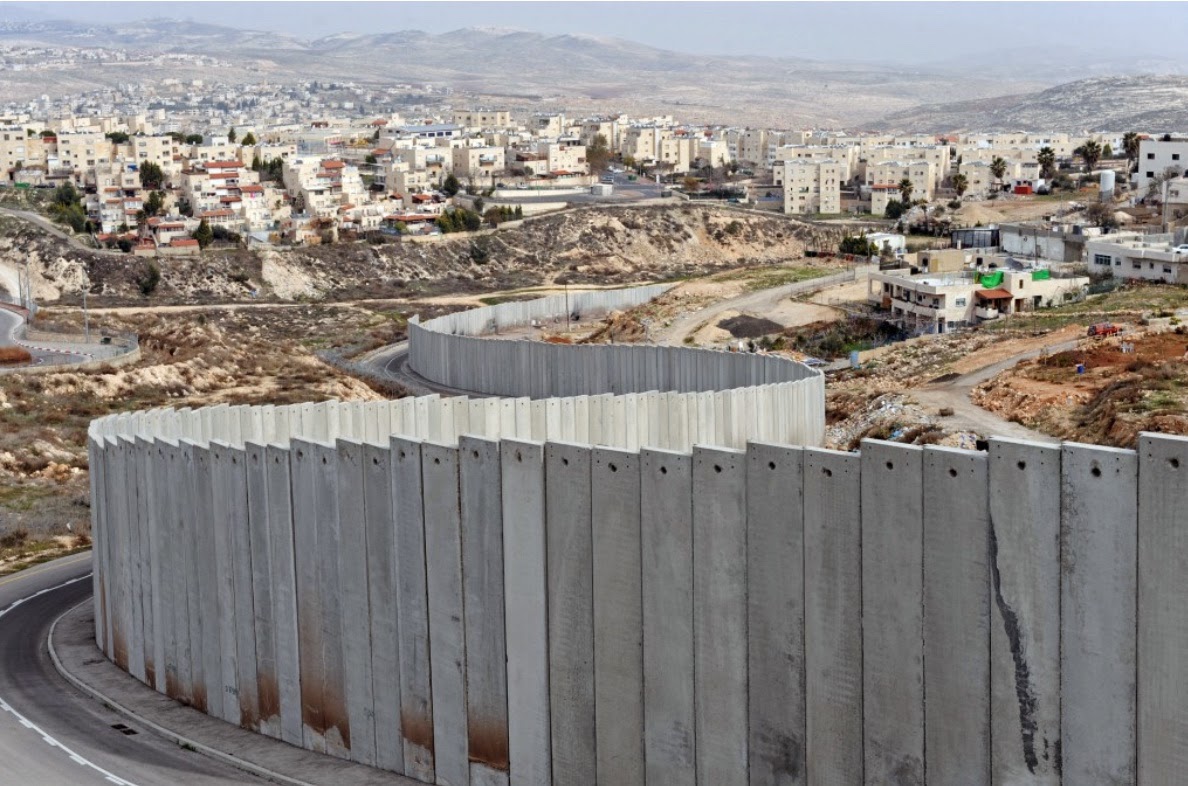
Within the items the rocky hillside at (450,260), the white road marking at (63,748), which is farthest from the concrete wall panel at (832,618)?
the rocky hillside at (450,260)

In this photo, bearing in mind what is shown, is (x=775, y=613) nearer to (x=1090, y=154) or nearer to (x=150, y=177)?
(x=1090, y=154)

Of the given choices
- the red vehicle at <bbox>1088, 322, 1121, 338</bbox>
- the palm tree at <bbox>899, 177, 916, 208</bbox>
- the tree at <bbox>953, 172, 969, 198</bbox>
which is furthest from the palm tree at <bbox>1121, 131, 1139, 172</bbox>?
the red vehicle at <bbox>1088, 322, 1121, 338</bbox>

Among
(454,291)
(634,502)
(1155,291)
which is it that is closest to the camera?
(634,502)

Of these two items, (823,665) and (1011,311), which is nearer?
(823,665)

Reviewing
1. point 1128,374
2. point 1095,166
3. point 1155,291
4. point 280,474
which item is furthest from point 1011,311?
point 1095,166

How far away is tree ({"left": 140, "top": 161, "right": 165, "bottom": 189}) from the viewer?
132 metres

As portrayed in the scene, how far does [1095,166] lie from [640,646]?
415ft

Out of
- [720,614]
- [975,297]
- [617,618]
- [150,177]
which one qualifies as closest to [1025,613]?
[720,614]

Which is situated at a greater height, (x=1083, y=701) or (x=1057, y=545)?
(x=1057, y=545)

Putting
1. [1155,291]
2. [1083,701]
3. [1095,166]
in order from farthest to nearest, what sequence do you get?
[1095,166] → [1155,291] → [1083,701]

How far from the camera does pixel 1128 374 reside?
3547 cm

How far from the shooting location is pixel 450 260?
11312 centimetres

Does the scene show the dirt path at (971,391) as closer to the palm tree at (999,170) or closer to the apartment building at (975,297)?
the apartment building at (975,297)

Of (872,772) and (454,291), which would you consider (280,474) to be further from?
(454,291)
